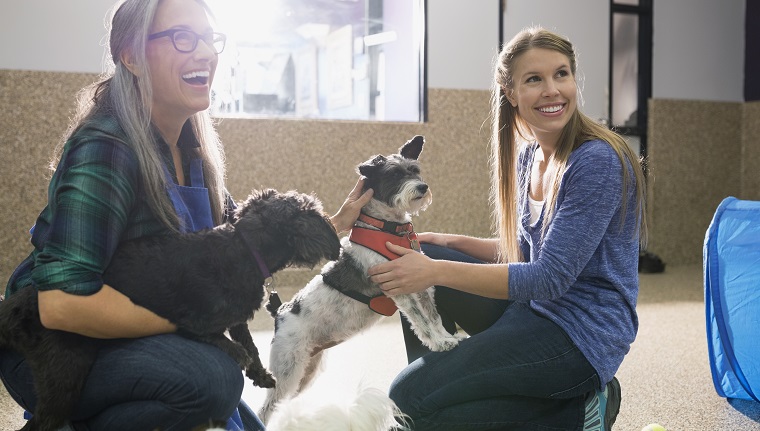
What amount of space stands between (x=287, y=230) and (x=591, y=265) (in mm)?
777

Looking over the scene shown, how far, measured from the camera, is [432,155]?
5.17m

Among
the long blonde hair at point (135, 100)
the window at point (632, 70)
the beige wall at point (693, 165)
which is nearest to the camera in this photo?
the long blonde hair at point (135, 100)

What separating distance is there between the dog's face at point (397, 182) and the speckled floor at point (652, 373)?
51 centimetres

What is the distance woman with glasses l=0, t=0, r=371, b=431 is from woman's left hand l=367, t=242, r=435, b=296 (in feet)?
1.51

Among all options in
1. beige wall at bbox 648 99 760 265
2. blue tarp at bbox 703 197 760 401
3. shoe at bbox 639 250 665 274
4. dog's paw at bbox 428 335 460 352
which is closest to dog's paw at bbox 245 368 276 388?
dog's paw at bbox 428 335 460 352

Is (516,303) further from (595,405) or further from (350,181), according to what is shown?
(350,181)

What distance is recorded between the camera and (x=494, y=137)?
214cm

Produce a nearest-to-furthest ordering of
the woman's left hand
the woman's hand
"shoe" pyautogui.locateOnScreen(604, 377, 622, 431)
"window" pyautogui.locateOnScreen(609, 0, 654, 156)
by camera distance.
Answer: the woman's left hand, "shoe" pyautogui.locateOnScreen(604, 377, 622, 431), the woman's hand, "window" pyautogui.locateOnScreen(609, 0, 654, 156)

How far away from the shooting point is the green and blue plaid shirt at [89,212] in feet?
4.37

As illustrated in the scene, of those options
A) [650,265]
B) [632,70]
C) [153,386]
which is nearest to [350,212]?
[153,386]

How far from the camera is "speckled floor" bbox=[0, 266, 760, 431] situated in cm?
227

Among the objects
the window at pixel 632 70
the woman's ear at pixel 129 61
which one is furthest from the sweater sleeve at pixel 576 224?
the window at pixel 632 70

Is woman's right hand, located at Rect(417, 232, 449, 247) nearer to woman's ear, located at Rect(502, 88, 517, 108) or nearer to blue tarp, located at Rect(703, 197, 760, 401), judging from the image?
woman's ear, located at Rect(502, 88, 517, 108)

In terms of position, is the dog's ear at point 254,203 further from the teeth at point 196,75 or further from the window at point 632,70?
A: the window at point 632,70
